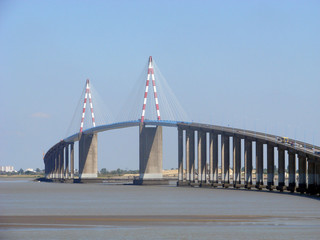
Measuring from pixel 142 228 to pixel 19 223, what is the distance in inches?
256

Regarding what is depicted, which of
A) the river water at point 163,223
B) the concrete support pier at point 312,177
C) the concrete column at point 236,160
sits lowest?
the river water at point 163,223

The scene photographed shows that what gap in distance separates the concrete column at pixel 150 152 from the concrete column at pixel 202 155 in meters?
15.8

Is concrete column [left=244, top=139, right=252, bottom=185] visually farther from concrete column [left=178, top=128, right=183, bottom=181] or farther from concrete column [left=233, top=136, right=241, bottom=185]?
concrete column [left=178, top=128, right=183, bottom=181]

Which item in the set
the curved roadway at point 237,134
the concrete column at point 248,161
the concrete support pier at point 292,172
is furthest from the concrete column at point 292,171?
the concrete column at point 248,161

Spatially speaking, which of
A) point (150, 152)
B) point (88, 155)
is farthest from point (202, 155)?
point (88, 155)

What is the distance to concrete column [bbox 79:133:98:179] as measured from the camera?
155250 mm

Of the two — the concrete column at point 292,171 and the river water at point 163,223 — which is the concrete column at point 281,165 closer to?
the concrete column at point 292,171

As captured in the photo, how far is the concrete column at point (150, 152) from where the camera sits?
126375mm

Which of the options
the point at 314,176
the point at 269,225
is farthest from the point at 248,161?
the point at 269,225

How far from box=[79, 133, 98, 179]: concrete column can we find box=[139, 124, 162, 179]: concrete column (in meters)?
28.8

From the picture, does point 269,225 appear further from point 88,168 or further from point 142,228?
point 88,168

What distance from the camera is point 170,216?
40.9m

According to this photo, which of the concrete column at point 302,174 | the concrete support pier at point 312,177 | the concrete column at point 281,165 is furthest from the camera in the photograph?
the concrete column at point 281,165

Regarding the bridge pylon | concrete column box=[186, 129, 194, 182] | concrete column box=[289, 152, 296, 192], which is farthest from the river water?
the bridge pylon
